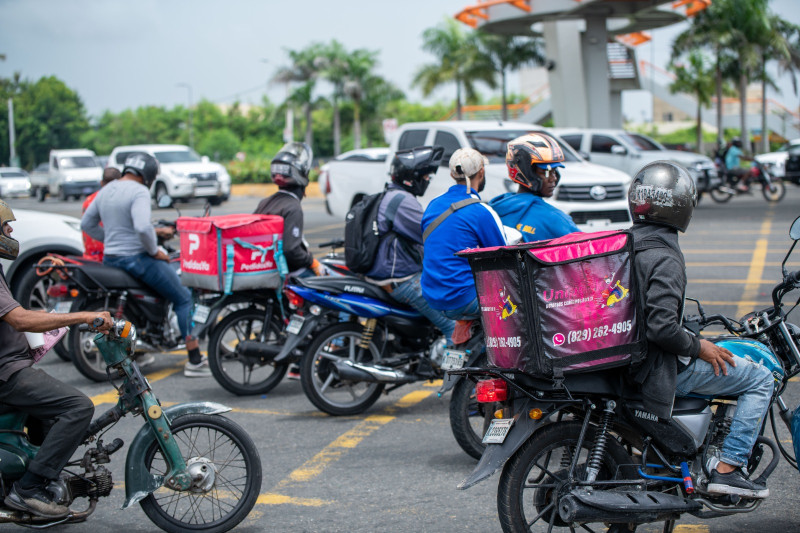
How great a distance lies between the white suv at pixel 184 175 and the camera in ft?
91.7

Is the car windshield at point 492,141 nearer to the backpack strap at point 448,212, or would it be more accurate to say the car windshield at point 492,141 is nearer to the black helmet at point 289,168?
the black helmet at point 289,168

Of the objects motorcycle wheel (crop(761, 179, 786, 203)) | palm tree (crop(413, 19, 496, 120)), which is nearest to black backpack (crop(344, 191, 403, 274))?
motorcycle wheel (crop(761, 179, 786, 203))

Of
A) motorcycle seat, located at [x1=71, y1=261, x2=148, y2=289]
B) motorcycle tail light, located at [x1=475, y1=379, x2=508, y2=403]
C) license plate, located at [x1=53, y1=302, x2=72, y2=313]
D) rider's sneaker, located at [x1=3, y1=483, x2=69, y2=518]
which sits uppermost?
motorcycle seat, located at [x1=71, y1=261, x2=148, y2=289]

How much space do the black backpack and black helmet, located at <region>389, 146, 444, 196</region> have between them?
17cm

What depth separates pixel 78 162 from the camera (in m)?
37.8

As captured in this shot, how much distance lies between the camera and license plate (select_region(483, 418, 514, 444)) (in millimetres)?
3678

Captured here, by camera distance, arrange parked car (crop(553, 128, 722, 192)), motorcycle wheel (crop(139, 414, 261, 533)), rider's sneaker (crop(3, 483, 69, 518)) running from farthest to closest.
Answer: parked car (crop(553, 128, 722, 192)) < motorcycle wheel (crop(139, 414, 261, 533)) < rider's sneaker (crop(3, 483, 69, 518))

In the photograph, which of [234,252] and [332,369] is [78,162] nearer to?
[234,252]

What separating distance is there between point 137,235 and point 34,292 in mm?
1995

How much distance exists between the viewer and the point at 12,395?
13.4ft

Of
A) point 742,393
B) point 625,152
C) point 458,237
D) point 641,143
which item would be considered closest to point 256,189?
point 641,143

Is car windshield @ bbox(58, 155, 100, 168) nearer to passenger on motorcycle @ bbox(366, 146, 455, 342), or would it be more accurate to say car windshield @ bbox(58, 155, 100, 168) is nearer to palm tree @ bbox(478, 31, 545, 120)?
palm tree @ bbox(478, 31, 545, 120)

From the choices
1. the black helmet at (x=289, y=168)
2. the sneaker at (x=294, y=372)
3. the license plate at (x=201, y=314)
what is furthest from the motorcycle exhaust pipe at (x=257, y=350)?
the black helmet at (x=289, y=168)

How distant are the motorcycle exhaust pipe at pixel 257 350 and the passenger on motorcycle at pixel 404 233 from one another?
1.09m
